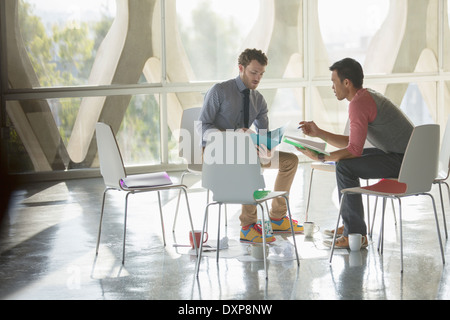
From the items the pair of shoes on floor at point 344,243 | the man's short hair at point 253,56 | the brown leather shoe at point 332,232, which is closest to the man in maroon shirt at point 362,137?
the pair of shoes on floor at point 344,243

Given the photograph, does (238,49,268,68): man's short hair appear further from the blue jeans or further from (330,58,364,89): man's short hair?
the blue jeans

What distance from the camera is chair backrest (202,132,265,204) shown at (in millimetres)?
3844

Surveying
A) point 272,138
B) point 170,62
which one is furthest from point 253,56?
point 170,62

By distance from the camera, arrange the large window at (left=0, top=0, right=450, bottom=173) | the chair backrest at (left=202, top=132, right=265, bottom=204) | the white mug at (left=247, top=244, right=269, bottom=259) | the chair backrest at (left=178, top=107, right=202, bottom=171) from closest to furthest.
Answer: the chair backrest at (left=202, top=132, right=265, bottom=204)
the white mug at (left=247, top=244, right=269, bottom=259)
the chair backrest at (left=178, top=107, right=202, bottom=171)
the large window at (left=0, top=0, right=450, bottom=173)

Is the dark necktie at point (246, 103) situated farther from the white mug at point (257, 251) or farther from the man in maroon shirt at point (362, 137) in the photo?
the white mug at point (257, 251)

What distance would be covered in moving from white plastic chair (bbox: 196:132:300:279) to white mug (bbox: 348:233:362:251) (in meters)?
0.83

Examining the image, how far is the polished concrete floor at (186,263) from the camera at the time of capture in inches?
Answer: 146

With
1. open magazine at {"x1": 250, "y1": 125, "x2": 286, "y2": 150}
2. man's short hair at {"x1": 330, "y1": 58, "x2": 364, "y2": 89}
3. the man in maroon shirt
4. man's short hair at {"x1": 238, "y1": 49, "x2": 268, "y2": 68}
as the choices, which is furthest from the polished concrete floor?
man's short hair at {"x1": 238, "y1": 49, "x2": 268, "y2": 68}

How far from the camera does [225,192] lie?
401cm

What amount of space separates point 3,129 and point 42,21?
138 centimetres

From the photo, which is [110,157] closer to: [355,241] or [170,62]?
[355,241]

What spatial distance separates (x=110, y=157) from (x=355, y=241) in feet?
5.65
